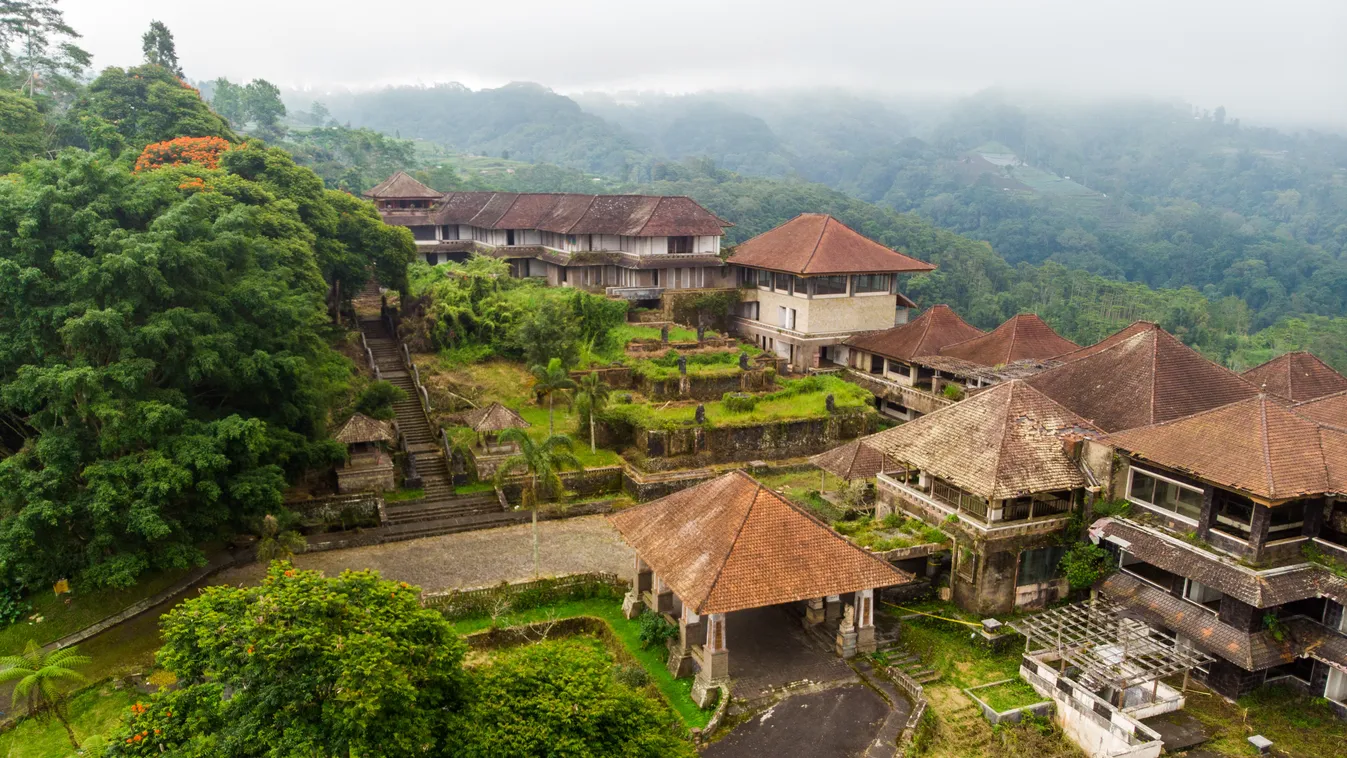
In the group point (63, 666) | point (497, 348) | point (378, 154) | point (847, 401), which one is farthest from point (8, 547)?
point (378, 154)

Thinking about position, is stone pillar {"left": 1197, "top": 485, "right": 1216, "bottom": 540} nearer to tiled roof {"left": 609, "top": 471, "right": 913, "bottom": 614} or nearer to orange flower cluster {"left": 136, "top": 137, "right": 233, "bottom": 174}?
tiled roof {"left": 609, "top": 471, "right": 913, "bottom": 614}

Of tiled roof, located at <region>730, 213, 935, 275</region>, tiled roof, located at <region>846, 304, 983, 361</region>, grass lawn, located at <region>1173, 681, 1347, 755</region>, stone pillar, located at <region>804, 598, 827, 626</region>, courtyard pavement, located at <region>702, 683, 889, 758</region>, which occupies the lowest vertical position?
grass lawn, located at <region>1173, 681, 1347, 755</region>

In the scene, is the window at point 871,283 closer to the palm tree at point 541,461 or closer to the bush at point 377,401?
the palm tree at point 541,461

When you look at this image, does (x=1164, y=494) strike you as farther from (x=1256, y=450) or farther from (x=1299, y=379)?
(x=1299, y=379)

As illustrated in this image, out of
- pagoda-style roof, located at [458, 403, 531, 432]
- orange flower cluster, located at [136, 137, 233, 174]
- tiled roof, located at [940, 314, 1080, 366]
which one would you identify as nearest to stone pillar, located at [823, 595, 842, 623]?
pagoda-style roof, located at [458, 403, 531, 432]

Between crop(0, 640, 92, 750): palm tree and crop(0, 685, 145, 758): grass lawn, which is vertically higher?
crop(0, 640, 92, 750): palm tree

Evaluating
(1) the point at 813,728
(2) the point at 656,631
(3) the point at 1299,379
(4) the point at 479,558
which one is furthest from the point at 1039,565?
(4) the point at 479,558
